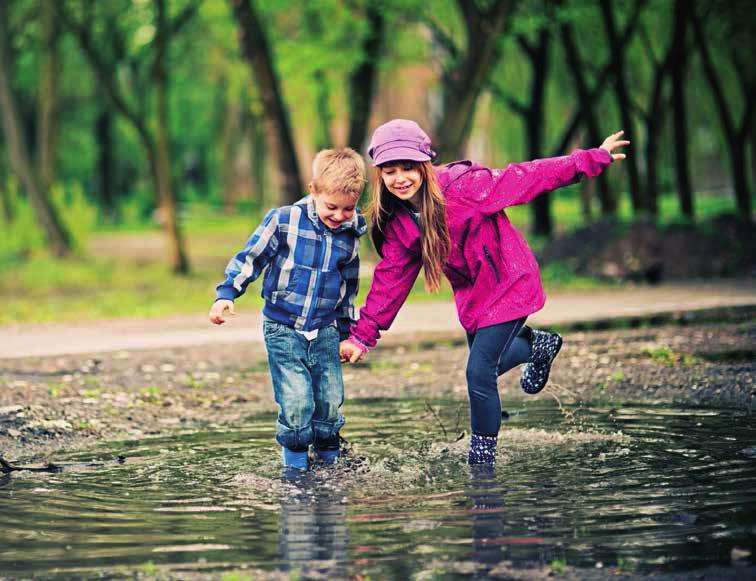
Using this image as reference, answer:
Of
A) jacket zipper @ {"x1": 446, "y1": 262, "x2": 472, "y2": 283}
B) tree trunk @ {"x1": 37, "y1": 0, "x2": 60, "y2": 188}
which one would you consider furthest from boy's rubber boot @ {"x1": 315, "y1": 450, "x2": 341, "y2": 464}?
tree trunk @ {"x1": 37, "y1": 0, "x2": 60, "y2": 188}

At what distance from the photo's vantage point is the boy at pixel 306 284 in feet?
20.6

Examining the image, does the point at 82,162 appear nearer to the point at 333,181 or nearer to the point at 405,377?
the point at 405,377

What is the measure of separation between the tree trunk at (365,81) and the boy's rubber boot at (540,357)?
15897 mm

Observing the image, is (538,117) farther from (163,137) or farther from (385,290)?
(385,290)

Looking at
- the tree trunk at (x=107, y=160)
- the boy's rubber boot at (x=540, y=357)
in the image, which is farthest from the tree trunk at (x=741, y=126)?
the tree trunk at (x=107, y=160)

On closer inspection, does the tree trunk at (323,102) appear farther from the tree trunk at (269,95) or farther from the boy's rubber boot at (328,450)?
the boy's rubber boot at (328,450)

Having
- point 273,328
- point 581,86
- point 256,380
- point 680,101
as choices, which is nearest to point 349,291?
point 273,328

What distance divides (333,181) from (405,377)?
4.30 meters

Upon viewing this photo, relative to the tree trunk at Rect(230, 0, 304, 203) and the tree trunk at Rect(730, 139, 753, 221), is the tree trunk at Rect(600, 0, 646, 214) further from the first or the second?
the tree trunk at Rect(230, 0, 304, 203)

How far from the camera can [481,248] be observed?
647cm

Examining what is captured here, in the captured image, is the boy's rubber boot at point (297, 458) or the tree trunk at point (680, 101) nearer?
the boy's rubber boot at point (297, 458)

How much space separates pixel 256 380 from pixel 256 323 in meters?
4.52

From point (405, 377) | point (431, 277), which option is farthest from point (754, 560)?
point (405, 377)

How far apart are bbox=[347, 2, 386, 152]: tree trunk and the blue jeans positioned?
16353mm
